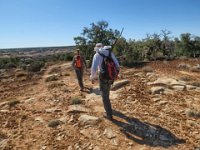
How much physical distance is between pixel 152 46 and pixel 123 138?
34462 mm

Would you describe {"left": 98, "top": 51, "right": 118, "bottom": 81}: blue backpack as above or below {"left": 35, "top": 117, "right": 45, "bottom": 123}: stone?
above

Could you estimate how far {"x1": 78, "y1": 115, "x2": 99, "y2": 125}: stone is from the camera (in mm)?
7202

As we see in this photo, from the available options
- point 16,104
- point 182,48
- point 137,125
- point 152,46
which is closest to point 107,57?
point 137,125

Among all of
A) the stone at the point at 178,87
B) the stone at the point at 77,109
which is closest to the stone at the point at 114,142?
→ the stone at the point at 77,109

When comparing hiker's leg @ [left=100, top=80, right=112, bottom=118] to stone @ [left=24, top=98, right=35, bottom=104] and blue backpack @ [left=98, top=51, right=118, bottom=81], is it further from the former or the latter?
stone @ [left=24, top=98, right=35, bottom=104]

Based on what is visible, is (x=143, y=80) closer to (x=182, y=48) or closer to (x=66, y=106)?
(x=66, y=106)

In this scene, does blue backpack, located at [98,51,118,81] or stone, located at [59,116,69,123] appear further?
stone, located at [59,116,69,123]

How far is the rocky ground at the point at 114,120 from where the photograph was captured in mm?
6160

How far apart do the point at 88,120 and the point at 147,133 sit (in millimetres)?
1813

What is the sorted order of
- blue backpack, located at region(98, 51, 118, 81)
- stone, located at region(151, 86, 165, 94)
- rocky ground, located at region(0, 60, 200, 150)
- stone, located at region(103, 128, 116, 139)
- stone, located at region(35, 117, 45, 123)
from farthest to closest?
stone, located at region(151, 86, 165, 94), stone, located at region(35, 117, 45, 123), blue backpack, located at region(98, 51, 118, 81), stone, located at region(103, 128, 116, 139), rocky ground, located at region(0, 60, 200, 150)

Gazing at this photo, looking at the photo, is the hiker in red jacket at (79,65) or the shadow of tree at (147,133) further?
the hiker in red jacket at (79,65)

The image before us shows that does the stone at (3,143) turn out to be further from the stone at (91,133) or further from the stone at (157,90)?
the stone at (157,90)

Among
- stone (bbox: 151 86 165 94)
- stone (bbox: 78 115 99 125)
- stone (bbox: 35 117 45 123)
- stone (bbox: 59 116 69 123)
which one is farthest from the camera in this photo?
stone (bbox: 151 86 165 94)

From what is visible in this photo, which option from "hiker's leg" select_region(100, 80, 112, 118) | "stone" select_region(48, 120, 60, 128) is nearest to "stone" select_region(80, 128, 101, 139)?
"hiker's leg" select_region(100, 80, 112, 118)
